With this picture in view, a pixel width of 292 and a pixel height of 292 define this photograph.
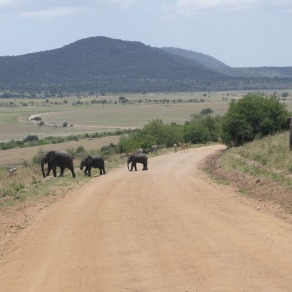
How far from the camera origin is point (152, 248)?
43.7 feet

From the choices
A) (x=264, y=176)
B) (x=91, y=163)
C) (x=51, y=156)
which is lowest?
(x=91, y=163)

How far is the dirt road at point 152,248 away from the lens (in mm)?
10875

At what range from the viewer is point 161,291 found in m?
10.2

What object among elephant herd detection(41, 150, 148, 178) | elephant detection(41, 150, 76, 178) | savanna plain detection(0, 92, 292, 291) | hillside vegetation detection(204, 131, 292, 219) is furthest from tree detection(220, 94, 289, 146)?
elephant detection(41, 150, 76, 178)

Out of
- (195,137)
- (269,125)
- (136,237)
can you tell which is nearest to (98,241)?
(136,237)

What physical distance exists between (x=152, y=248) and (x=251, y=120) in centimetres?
3722

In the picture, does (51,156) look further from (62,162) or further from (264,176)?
(264,176)

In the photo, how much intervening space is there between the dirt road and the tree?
1103 inches

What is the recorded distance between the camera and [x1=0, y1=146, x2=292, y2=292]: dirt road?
35.7ft

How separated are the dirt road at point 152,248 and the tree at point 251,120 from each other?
91.9ft

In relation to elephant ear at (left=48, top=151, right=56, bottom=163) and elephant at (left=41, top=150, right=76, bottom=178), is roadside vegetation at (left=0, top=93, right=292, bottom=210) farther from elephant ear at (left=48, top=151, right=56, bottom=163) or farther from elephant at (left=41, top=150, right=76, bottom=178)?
elephant ear at (left=48, top=151, right=56, bottom=163)

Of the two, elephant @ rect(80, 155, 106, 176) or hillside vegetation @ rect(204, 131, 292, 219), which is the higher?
Result: hillside vegetation @ rect(204, 131, 292, 219)

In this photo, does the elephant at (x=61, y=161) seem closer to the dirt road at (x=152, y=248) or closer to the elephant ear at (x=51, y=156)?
the elephant ear at (x=51, y=156)

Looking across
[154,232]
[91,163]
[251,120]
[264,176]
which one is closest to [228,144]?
[251,120]
